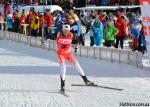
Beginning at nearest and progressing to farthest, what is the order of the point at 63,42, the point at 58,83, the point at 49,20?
the point at 63,42, the point at 58,83, the point at 49,20

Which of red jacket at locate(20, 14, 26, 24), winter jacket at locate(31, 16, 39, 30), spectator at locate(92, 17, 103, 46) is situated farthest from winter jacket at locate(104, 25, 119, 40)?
red jacket at locate(20, 14, 26, 24)

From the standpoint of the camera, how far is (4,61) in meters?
17.9

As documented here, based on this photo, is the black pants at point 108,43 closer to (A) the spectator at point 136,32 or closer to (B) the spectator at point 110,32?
(B) the spectator at point 110,32

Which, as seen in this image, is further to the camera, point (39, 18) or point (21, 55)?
point (39, 18)

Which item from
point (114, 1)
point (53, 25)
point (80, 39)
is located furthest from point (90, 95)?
point (114, 1)

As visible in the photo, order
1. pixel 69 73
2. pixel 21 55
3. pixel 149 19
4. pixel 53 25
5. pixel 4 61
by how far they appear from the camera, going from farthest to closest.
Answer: pixel 53 25
pixel 21 55
pixel 4 61
pixel 69 73
pixel 149 19

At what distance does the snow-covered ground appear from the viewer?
1018 centimetres

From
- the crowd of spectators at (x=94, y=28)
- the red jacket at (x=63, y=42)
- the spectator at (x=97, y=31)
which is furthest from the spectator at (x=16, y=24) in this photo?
the red jacket at (x=63, y=42)

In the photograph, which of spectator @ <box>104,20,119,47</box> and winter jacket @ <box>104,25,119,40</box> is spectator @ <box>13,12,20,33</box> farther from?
winter jacket @ <box>104,25,119,40</box>

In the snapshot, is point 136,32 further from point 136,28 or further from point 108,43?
point 108,43

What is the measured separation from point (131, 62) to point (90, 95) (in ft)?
16.9

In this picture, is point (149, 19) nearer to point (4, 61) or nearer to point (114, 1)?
point (4, 61)

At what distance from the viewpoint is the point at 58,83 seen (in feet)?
42.1

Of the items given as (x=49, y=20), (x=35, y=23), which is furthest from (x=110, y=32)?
(x=35, y=23)
